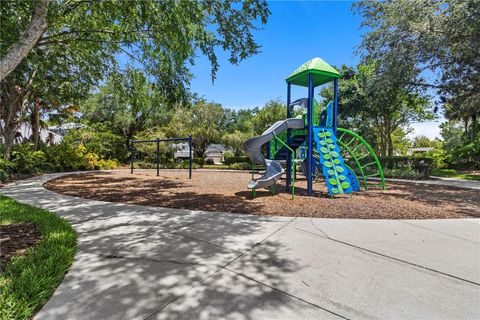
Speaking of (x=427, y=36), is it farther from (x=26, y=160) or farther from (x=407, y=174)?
(x=26, y=160)

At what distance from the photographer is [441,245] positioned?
354 centimetres

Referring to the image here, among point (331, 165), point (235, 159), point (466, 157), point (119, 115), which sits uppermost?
point (119, 115)

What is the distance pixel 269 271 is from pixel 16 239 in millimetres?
3484

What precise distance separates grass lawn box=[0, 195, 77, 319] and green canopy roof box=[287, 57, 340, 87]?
6.82m

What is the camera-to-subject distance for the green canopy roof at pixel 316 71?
7.36 metres

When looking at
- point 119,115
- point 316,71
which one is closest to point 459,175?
point 316,71

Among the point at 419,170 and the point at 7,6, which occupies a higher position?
the point at 7,6

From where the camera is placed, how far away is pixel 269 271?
2.70m

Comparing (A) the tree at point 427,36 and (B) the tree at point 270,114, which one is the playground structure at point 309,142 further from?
(B) the tree at point 270,114

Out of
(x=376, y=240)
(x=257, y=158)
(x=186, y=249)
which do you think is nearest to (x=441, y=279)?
(x=376, y=240)

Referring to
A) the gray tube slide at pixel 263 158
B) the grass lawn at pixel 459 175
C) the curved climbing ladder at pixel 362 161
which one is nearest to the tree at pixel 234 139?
the curved climbing ladder at pixel 362 161

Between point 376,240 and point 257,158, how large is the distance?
3.56 m

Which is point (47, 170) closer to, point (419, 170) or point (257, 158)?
point (257, 158)

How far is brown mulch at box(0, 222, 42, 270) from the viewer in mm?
2985
